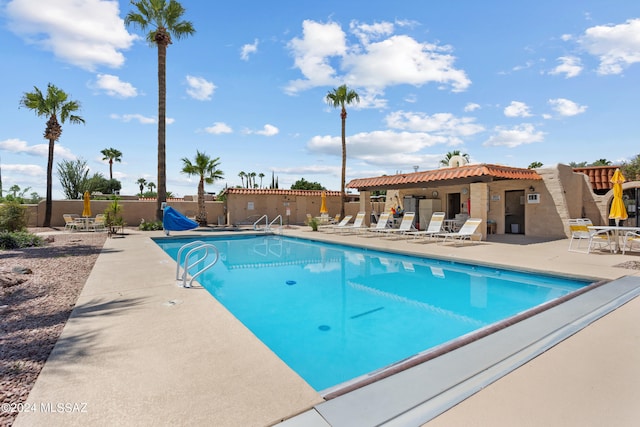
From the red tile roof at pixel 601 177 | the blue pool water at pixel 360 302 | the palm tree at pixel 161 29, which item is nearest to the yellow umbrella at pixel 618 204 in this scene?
the blue pool water at pixel 360 302

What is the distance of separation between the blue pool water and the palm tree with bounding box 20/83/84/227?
16696mm

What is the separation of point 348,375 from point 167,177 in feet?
58.2

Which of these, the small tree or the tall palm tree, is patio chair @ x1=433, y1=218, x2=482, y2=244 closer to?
the small tree

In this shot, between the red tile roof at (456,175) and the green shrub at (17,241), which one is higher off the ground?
the red tile roof at (456,175)

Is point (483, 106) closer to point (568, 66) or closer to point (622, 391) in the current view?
point (568, 66)

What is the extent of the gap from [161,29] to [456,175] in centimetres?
1731

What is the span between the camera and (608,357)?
3.00 m

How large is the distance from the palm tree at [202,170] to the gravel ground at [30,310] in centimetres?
1228

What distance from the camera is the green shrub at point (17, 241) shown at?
409 inches

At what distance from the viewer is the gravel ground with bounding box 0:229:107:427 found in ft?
8.26

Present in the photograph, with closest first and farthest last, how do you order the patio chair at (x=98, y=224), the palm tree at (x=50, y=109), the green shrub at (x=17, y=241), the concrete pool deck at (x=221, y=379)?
1. the concrete pool deck at (x=221, y=379)
2. the green shrub at (x=17, y=241)
3. the patio chair at (x=98, y=224)
4. the palm tree at (x=50, y=109)

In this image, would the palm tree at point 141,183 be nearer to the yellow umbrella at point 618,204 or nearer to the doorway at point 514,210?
the doorway at point 514,210

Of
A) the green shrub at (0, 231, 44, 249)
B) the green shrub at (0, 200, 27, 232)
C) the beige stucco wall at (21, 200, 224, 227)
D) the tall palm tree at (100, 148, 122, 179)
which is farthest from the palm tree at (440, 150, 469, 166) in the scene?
→ the tall palm tree at (100, 148, 122, 179)

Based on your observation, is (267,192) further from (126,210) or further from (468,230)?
(468,230)
